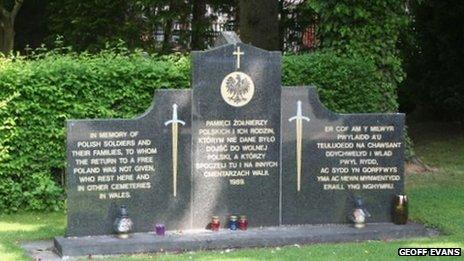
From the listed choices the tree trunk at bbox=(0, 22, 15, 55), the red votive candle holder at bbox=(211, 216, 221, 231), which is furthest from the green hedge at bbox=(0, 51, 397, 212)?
the tree trunk at bbox=(0, 22, 15, 55)

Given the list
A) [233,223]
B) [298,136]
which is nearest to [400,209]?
[298,136]

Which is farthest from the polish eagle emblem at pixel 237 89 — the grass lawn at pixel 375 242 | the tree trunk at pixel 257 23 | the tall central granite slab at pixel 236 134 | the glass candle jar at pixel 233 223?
the tree trunk at pixel 257 23

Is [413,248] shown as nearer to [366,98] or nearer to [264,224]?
[264,224]

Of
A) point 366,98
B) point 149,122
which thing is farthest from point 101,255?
point 366,98

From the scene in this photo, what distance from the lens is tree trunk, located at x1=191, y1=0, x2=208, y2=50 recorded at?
68.5 feet

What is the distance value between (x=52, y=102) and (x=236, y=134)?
290cm

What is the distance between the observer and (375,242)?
31.2 ft

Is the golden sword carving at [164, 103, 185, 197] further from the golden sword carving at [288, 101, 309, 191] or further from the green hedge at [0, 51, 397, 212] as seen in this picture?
the green hedge at [0, 51, 397, 212]

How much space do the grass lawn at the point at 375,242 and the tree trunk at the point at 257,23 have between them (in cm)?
433

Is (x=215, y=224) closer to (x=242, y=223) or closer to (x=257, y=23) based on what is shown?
(x=242, y=223)

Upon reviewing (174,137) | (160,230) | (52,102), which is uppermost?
(52,102)

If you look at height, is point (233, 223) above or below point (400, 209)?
below

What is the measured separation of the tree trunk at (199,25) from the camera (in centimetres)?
2088

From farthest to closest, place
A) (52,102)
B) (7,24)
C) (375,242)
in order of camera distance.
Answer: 1. (7,24)
2. (52,102)
3. (375,242)
